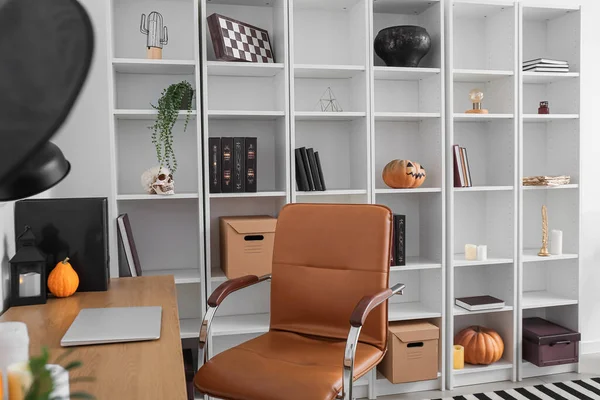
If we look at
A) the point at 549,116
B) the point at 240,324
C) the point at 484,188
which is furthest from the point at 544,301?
the point at 240,324

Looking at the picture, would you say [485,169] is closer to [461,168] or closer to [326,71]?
[461,168]

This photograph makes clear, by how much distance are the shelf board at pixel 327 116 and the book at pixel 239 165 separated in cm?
35

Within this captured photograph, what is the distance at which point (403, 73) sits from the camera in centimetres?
326

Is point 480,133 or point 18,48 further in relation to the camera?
point 480,133

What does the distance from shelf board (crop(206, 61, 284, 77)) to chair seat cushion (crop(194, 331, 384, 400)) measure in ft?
4.73

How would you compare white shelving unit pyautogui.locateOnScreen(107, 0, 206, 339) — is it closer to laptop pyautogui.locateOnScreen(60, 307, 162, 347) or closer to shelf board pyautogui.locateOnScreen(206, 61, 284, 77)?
shelf board pyautogui.locateOnScreen(206, 61, 284, 77)

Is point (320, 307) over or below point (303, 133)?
below

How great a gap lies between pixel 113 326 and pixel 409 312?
7.05 ft

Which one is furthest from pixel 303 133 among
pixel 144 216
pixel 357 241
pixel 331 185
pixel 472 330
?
pixel 472 330

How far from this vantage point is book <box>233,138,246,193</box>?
2.94 meters

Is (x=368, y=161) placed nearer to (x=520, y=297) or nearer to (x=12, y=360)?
(x=520, y=297)

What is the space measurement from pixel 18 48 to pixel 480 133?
3521mm

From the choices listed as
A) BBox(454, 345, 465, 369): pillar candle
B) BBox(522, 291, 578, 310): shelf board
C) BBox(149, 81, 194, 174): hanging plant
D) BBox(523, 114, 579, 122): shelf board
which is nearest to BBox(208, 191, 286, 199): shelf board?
BBox(149, 81, 194, 174): hanging plant

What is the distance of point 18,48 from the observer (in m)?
0.39
